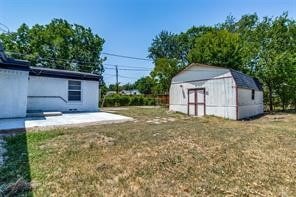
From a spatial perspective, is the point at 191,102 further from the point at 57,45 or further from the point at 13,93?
the point at 57,45

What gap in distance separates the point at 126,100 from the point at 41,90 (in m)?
14.1

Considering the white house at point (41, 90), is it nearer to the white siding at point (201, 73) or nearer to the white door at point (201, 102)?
the white siding at point (201, 73)

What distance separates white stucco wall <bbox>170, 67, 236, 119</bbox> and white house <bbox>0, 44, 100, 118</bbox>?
6247 millimetres

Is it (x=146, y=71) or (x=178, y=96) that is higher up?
(x=146, y=71)

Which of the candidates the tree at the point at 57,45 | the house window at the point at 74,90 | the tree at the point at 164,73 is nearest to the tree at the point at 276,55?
the tree at the point at 164,73

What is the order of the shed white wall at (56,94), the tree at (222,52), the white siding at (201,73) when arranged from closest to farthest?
1. the shed white wall at (56,94)
2. the white siding at (201,73)
3. the tree at (222,52)

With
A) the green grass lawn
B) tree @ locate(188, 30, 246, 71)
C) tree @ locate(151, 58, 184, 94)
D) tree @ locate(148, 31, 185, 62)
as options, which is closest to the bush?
tree @ locate(151, 58, 184, 94)

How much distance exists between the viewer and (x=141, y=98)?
2770 centimetres

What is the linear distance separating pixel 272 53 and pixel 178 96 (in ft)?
35.1

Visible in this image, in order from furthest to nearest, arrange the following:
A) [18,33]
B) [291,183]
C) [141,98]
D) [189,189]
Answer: [18,33] → [141,98] → [291,183] → [189,189]

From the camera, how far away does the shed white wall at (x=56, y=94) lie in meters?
12.1

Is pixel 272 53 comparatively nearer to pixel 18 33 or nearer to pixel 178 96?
pixel 178 96

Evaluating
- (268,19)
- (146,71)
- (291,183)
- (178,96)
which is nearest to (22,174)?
(291,183)

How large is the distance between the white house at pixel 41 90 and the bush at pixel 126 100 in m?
9.93
